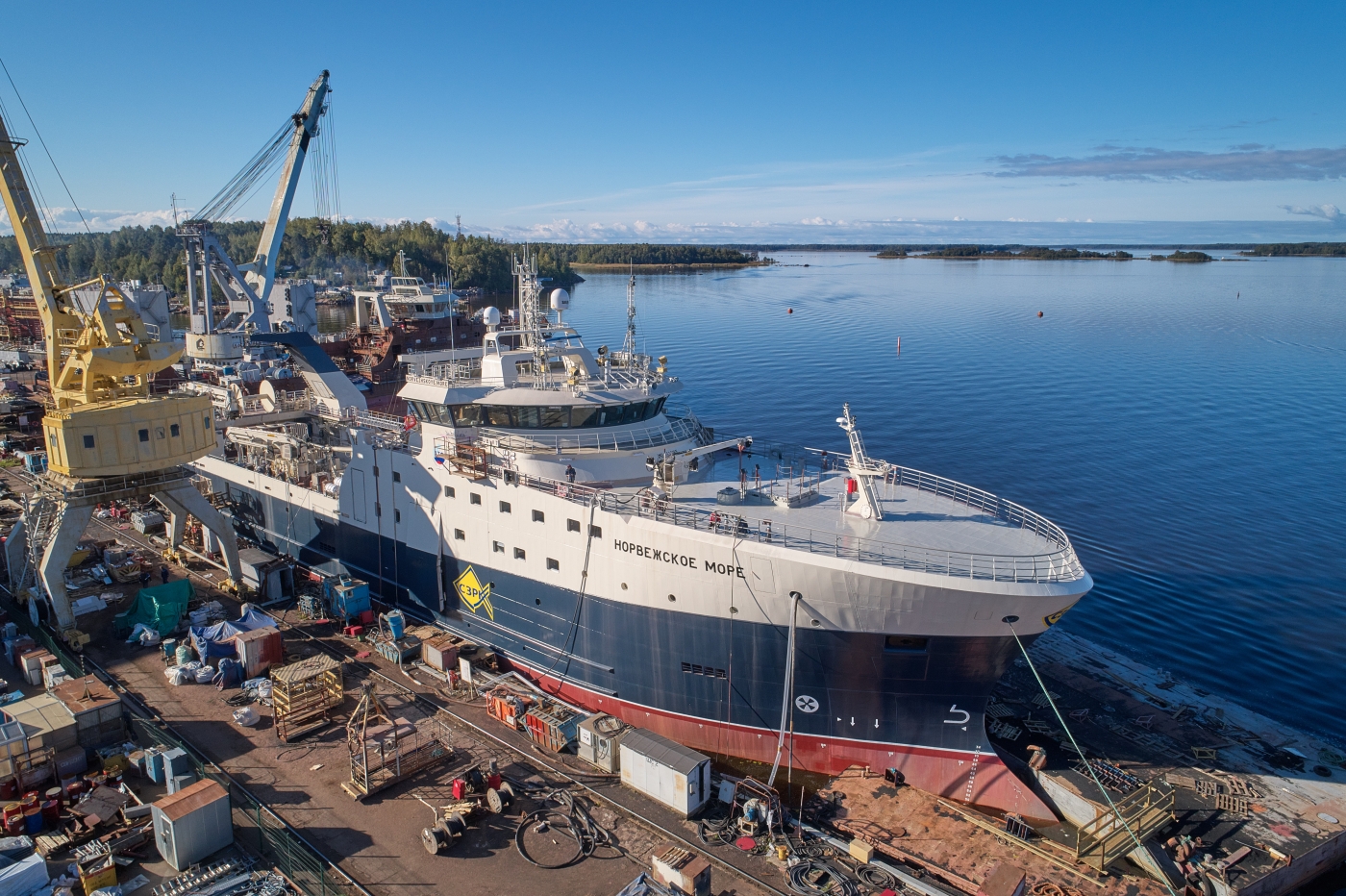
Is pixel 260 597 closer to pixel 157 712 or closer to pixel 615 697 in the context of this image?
pixel 157 712

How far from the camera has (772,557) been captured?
51.5ft

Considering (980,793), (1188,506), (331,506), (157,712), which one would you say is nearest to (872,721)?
(980,793)

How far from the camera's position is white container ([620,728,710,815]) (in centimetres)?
1520

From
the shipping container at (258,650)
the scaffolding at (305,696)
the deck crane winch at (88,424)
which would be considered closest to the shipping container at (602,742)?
the scaffolding at (305,696)

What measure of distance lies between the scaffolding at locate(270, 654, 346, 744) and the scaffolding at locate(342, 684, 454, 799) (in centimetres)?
129

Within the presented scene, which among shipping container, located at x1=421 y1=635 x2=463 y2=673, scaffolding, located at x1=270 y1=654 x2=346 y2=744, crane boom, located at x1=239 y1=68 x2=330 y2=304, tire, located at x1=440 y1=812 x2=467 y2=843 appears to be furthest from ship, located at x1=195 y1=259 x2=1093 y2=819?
crane boom, located at x1=239 y1=68 x2=330 y2=304

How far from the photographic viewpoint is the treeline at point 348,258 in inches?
4596

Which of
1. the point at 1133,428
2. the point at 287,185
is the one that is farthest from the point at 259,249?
the point at 1133,428

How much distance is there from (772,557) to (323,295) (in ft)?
359

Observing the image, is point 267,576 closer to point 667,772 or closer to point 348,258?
point 667,772

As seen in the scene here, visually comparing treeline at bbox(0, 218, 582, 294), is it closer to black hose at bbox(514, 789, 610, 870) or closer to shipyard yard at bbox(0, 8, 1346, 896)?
shipyard yard at bbox(0, 8, 1346, 896)

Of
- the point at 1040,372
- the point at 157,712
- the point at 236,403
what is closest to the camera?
the point at 157,712

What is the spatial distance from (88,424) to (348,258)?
117 meters

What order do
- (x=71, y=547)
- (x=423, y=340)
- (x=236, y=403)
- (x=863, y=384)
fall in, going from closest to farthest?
(x=71, y=547) → (x=236, y=403) → (x=423, y=340) → (x=863, y=384)
